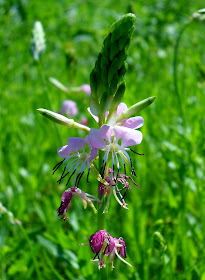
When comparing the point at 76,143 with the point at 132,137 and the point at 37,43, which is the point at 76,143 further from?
the point at 37,43

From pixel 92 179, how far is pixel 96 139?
2080 millimetres

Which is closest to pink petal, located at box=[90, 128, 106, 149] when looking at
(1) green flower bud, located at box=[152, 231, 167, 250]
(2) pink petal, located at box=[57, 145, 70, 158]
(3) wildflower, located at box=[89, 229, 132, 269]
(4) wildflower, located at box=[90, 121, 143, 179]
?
(4) wildflower, located at box=[90, 121, 143, 179]

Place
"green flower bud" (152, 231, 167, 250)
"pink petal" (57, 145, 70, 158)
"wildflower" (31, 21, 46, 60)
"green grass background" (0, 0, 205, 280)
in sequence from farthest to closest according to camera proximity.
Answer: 1. "wildflower" (31, 21, 46, 60)
2. "green grass background" (0, 0, 205, 280)
3. "green flower bud" (152, 231, 167, 250)
4. "pink petal" (57, 145, 70, 158)

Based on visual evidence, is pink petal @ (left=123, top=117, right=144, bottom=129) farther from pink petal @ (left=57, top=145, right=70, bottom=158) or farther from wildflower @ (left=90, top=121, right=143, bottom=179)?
pink petal @ (left=57, top=145, right=70, bottom=158)

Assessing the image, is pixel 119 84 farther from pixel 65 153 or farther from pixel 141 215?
pixel 141 215

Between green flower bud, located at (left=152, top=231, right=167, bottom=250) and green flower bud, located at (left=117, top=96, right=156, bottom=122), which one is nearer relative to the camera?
green flower bud, located at (left=117, top=96, right=156, bottom=122)

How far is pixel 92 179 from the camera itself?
126 inches

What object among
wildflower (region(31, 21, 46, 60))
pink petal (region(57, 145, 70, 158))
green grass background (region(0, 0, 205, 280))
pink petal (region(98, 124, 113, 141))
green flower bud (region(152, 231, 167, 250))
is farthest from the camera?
wildflower (region(31, 21, 46, 60))

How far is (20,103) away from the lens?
4.65m

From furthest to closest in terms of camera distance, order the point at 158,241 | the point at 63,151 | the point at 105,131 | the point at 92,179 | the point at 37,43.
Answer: the point at 92,179 < the point at 37,43 < the point at 158,241 < the point at 63,151 < the point at 105,131

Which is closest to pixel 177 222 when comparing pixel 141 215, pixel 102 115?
pixel 141 215

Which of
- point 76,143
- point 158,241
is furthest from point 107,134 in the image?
point 158,241

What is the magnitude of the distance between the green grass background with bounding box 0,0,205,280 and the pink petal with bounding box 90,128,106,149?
0.78m

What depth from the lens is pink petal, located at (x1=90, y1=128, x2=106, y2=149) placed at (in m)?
1.15
